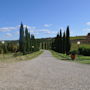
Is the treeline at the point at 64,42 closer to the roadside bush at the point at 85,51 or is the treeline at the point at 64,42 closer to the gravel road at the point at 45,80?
the roadside bush at the point at 85,51

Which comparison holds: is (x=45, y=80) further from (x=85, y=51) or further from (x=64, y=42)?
(x=64, y=42)

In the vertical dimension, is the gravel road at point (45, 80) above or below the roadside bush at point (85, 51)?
below

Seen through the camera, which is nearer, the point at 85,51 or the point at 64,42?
the point at 85,51

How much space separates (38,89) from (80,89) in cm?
167

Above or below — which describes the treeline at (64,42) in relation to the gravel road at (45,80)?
above

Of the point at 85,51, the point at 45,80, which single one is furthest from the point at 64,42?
the point at 45,80

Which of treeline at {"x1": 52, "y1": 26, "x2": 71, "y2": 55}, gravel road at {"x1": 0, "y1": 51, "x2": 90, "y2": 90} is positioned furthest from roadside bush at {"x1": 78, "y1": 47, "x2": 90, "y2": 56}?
gravel road at {"x1": 0, "y1": 51, "x2": 90, "y2": 90}

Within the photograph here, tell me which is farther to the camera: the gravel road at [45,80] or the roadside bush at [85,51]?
the roadside bush at [85,51]

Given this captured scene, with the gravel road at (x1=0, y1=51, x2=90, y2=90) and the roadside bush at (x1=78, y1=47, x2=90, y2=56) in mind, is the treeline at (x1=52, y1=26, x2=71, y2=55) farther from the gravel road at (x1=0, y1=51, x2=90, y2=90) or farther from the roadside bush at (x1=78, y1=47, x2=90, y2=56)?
the gravel road at (x1=0, y1=51, x2=90, y2=90)

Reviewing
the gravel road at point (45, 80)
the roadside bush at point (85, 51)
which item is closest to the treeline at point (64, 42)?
the roadside bush at point (85, 51)

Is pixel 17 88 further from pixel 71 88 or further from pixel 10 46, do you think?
pixel 10 46

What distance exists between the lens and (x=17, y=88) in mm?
8156

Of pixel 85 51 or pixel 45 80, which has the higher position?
pixel 85 51

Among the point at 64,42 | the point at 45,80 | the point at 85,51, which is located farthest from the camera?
the point at 64,42
